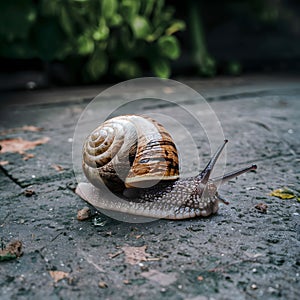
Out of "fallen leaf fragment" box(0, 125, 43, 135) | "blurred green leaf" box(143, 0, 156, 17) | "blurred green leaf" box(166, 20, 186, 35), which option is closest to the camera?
"fallen leaf fragment" box(0, 125, 43, 135)

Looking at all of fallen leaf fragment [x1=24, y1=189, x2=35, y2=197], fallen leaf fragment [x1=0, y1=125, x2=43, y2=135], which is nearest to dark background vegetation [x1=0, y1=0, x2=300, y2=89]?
fallen leaf fragment [x1=0, y1=125, x2=43, y2=135]

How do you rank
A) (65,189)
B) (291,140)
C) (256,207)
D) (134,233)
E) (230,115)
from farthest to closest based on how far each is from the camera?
(230,115), (291,140), (65,189), (256,207), (134,233)

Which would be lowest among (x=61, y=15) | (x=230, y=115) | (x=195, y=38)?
(x=230, y=115)

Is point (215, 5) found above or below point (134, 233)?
above

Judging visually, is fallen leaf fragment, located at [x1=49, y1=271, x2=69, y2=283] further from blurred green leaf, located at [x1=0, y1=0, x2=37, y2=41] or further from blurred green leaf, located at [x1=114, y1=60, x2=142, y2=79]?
blurred green leaf, located at [x1=114, y1=60, x2=142, y2=79]

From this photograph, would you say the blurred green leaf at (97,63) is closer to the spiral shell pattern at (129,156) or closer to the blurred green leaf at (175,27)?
the blurred green leaf at (175,27)

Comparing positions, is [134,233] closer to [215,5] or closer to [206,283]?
[206,283]

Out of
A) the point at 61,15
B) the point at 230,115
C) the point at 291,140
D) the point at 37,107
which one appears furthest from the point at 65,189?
the point at 61,15
